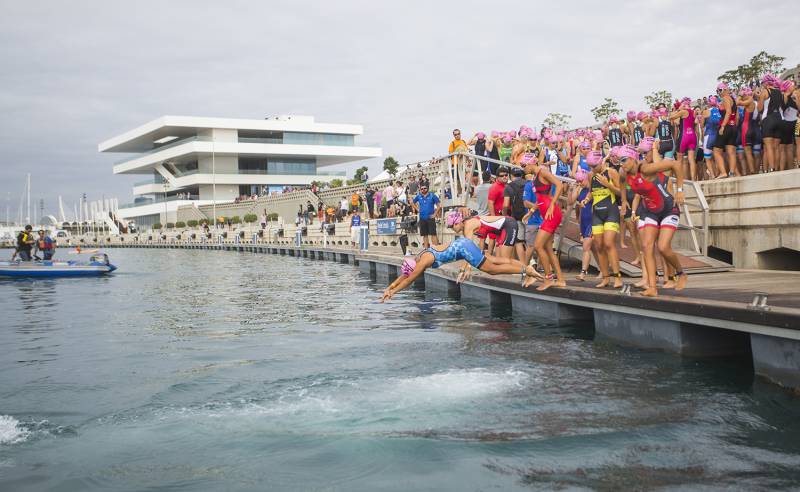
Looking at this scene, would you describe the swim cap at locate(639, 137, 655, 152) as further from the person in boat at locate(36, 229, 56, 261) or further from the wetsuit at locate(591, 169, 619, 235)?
the person in boat at locate(36, 229, 56, 261)

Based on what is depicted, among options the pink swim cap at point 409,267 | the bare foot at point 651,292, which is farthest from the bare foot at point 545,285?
the pink swim cap at point 409,267

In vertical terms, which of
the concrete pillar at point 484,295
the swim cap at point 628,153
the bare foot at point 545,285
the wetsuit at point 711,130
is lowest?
the concrete pillar at point 484,295

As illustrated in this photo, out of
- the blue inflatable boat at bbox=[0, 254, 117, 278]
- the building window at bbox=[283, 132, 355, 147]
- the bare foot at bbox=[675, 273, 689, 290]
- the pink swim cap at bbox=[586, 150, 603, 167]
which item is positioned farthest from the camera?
the building window at bbox=[283, 132, 355, 147]

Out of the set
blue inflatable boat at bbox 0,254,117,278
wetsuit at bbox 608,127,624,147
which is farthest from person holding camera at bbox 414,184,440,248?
blue inflatable boat at bbox 0,254,117,278

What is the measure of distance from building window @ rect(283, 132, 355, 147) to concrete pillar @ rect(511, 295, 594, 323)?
86138 mm

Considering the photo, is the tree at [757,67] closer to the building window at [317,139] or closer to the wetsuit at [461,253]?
the wetsuit at [461,253]

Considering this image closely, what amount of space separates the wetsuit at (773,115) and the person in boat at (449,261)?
217 inches

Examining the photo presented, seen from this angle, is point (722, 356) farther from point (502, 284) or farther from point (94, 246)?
point (94, 246)

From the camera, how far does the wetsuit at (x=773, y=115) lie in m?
13.1

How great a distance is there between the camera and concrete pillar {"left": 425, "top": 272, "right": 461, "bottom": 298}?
1884 cm

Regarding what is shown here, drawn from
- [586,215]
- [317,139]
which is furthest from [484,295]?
[317,139]

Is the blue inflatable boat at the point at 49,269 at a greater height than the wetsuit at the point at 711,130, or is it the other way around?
the wetsuit at the point at 711,130

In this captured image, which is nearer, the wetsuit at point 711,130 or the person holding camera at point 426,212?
the wetsuit at point 711,130

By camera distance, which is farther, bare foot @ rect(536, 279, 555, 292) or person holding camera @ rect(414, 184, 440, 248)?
person holding camera @ rect(414, 184, 440, 248)
